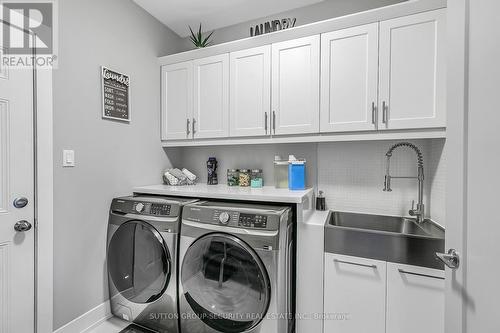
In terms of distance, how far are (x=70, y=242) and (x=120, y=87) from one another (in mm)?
Result: 1277

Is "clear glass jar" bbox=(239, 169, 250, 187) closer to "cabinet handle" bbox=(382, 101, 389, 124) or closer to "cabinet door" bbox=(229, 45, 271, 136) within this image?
"cabinet door" bbox=(229, 45, 271, 136)

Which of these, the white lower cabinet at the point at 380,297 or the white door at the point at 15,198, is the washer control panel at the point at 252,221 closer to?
the white lower cabinet at the point at 380,297

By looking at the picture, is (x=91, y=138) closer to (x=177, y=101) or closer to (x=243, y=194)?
(x=177, y=101)

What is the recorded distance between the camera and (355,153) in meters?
1.99

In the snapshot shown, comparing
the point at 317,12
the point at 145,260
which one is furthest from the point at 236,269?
the point at 317,12

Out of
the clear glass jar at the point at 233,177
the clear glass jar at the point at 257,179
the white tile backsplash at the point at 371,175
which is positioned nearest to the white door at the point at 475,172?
the white tile backsplash at the point at 371,175

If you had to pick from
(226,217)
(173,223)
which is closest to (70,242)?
(173,223)

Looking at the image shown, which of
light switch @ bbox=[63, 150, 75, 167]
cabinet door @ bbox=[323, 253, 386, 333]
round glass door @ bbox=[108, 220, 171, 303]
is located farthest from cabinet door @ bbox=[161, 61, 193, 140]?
cabinet door @ bbox=[323, 253, 386, 333]

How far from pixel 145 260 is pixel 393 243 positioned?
1730mm

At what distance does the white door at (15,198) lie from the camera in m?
1.31

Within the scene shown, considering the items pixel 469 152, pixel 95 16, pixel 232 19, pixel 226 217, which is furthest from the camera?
pixel 232 19

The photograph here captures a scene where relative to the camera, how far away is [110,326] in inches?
70.4

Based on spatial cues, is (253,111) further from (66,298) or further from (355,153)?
(66,298)

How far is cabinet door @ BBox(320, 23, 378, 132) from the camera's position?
1.62m
